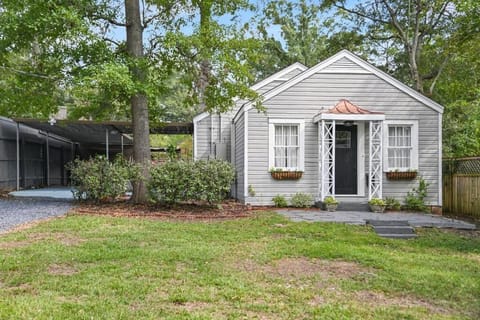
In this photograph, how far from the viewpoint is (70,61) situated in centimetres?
1069

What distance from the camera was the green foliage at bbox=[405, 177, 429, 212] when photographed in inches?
414

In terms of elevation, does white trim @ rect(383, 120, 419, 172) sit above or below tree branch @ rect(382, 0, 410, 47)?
below

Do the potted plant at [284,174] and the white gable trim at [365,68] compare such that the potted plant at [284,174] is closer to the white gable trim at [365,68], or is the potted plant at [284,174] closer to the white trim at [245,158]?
the white trim at [245,158]

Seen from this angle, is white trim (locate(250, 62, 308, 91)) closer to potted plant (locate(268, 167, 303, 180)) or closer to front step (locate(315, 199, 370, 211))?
potted plant (locate(268, 167, 303, 180))

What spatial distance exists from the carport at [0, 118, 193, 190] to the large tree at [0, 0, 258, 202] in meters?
2.45

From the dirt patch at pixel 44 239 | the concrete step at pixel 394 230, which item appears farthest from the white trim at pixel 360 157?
the dirt patch at pixel 44 239

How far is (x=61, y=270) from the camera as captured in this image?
14.6ft

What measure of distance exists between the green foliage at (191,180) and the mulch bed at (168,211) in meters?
0.31

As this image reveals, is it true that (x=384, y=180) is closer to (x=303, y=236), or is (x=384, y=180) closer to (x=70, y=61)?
(x=303, y=236)

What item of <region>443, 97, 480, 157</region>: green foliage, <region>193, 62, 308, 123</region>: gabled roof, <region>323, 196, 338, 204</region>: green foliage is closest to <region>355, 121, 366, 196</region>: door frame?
<region>323, 196, 338, 204</region>: green foliage

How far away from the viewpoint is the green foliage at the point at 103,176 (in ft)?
33.5

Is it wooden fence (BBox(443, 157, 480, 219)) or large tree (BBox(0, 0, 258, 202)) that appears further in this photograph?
wooden fence (BBox(443, 157, 480, 219))

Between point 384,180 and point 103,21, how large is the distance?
28.7ft

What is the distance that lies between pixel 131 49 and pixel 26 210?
4836 millimetres
